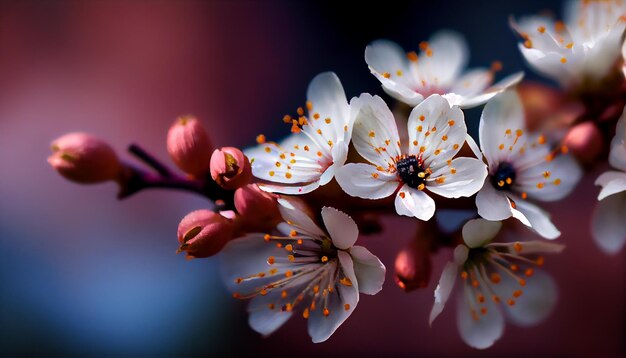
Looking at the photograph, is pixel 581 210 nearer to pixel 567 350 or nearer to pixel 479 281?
pixel 567 350

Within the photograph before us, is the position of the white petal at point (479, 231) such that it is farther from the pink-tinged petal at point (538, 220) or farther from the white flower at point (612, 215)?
the white flower at point (612, 215)

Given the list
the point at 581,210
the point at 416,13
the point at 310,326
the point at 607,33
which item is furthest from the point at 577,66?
the point at 416,13

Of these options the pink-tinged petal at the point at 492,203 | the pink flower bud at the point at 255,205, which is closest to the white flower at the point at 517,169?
the pink-tinged petal at the point at 492,203

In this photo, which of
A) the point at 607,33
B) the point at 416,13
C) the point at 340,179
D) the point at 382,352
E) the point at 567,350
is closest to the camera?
the point at 340,179

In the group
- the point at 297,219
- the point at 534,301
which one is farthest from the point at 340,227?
the point at 534,301

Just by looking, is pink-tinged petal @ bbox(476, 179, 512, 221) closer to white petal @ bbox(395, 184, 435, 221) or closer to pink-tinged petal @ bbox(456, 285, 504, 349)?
white petal @ bbox(395, 184, 435, 221)

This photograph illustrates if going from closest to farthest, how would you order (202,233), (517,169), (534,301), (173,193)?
(202,233)
(517,169)
(534,301)
(173,193)

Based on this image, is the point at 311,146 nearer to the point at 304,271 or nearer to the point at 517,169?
the point at 304,271
